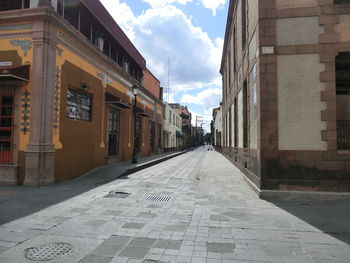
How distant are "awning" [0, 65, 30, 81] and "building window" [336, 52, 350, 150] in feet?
34.0

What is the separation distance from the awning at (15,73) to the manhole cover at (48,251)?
6.89 meters

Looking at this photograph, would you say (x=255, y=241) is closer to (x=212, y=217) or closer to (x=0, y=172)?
(x=212, y=217)

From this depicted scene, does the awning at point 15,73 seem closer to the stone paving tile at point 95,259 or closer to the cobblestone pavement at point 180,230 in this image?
the cobblestone pavement at point 180,230

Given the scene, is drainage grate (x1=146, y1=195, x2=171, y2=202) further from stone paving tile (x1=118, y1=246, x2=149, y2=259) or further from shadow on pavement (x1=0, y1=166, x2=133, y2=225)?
stone paving tile (x1=118, y1=246, x2=149, y2=259)

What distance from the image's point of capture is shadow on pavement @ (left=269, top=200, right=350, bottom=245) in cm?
527

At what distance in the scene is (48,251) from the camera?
422 cm

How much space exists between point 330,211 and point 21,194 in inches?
346

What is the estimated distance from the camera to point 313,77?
8.02 metres

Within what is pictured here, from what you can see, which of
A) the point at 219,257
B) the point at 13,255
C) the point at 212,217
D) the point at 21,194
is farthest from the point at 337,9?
the point at 21,194

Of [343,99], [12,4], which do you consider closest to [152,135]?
[12,4]

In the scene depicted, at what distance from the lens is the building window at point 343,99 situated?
7992mm

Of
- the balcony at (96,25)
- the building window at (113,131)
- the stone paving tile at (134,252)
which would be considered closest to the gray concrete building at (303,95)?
the stone paving tile at (134,252)

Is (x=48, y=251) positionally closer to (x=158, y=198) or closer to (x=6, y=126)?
(x=158, y=198)

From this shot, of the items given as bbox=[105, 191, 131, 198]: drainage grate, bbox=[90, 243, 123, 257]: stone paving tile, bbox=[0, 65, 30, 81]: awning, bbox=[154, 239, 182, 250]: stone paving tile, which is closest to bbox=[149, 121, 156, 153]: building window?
bbox=[0, 65, 30, 81]: awning
